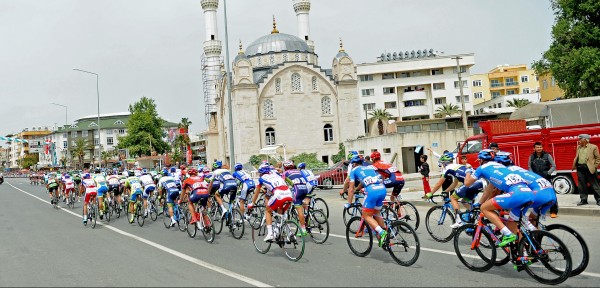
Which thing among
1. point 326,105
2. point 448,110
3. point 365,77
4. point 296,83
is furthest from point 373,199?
point 365,77

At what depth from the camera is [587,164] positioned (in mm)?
12438

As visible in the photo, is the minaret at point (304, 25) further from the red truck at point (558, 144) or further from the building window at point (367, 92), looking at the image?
the red truck at point (558, 144)

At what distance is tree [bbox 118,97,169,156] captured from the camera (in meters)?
76.4

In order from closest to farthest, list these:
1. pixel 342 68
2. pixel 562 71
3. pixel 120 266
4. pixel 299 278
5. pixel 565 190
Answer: pixel 299 278 < pixel 120 266 < pixel 565 190 < pixel 562 71 < pixel 342 68

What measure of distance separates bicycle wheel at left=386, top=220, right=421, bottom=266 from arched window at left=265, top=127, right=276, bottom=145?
2160 inches

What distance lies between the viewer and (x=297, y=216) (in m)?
9.39

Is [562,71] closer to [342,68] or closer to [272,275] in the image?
[272,275]

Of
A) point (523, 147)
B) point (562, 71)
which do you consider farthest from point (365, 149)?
point (523, 147)

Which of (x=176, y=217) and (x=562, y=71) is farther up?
(x=562, y=71)

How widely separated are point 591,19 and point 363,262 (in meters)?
28.1

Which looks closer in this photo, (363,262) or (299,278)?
(299,278)

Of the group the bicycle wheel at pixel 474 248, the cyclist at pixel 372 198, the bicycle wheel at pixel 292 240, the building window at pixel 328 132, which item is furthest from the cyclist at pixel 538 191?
the building window at pixel 328 132

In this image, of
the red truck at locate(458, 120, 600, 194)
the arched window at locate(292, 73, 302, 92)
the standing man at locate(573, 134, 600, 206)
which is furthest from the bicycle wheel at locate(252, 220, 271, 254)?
the arched window at locate(292, 73, 302, 92)

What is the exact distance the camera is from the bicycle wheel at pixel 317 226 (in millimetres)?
10195
